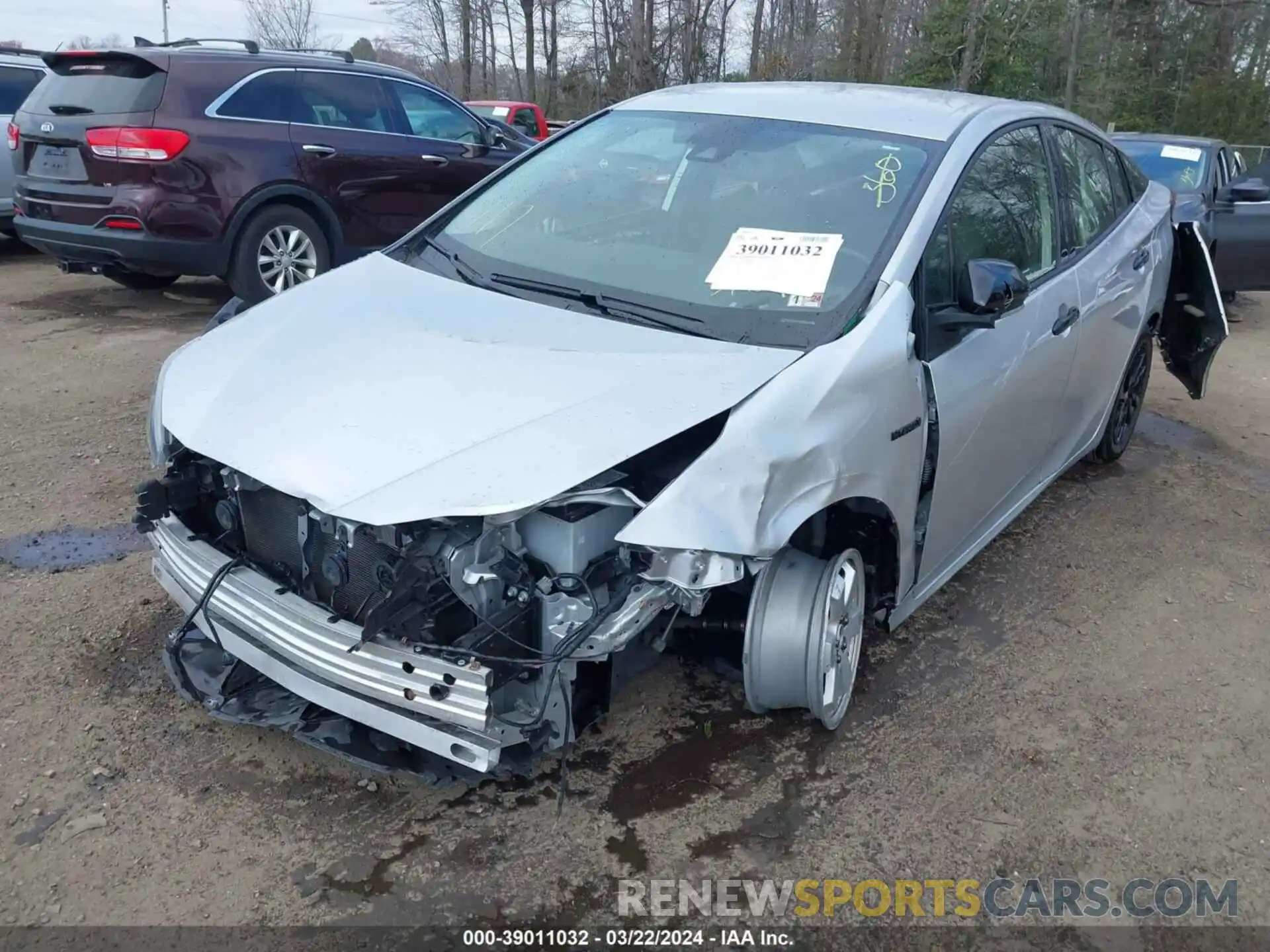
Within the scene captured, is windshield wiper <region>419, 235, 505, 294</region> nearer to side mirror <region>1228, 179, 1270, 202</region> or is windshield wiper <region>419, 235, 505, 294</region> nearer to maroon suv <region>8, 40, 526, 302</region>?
maroon suv <region>8, 40, 526, 302</region>

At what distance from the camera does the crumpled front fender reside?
2.51 meters

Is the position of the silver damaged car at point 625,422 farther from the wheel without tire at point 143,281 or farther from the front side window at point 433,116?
the wheel without tire at point 143,281

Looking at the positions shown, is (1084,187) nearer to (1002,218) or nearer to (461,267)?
(1002,218)

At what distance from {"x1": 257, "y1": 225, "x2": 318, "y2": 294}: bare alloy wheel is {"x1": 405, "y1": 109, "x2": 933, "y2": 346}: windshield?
413 cm

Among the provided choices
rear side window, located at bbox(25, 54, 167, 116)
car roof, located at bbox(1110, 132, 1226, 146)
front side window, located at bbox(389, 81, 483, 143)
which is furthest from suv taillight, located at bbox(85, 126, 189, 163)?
car roof, located at bbox(1110, 132, 1226, 146)

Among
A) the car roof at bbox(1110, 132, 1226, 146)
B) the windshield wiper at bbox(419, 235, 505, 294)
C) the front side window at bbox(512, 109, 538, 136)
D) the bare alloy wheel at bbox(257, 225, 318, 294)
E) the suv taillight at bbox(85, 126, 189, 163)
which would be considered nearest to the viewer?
the windshield wiper at bbox(419, 235, 505, 294)

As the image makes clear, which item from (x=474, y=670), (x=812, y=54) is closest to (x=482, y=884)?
(x=474, y=670)

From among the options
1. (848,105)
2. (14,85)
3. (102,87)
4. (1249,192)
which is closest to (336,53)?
(102,87)

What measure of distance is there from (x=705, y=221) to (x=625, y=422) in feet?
3.79

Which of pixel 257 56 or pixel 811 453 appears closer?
pixel 811 453

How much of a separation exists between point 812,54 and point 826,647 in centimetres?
2743

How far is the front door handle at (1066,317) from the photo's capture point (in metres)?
4.06

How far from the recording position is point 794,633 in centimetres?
287

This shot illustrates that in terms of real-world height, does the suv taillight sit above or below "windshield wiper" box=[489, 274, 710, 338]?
above
